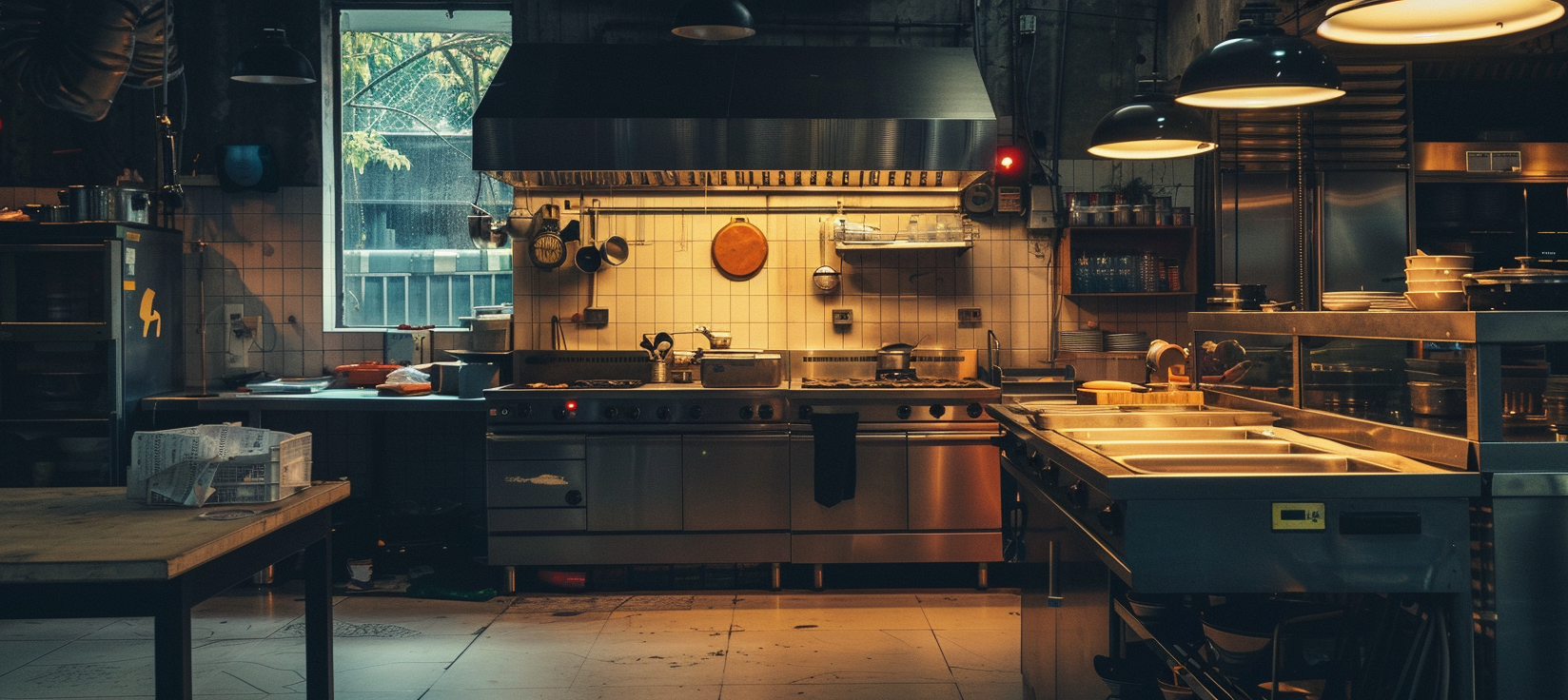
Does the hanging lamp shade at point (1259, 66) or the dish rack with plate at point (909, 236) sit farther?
the dish rack with plate at point (909, 236)

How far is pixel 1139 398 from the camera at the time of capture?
3324 millimetres

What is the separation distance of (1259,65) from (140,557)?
Answer: 2670 mm

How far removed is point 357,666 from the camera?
148 inches

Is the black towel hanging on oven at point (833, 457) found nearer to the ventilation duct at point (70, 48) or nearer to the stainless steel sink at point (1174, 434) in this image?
the stainless steel sink at point (1174, 434)

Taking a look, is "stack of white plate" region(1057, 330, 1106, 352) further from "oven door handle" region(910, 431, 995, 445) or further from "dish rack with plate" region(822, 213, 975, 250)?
"oven door handle" region(910, 431, 995, 445)

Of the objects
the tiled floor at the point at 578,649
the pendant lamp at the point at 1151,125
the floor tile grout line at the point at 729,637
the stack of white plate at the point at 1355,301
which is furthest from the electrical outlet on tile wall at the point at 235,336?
the stack of white plate at the point at 1355,301

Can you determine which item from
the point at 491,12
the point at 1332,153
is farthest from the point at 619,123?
the point at 1332,153

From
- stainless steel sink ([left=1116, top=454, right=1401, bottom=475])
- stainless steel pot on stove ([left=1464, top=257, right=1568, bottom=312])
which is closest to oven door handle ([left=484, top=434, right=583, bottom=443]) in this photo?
stainless steel sink ([left=1116, top=454, right=1401, bottom=475])

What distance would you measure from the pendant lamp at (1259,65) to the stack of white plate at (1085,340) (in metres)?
2.64

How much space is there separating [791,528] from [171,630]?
3.06 m

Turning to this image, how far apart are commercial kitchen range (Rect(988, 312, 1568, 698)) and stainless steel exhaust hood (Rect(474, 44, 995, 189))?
2579mm

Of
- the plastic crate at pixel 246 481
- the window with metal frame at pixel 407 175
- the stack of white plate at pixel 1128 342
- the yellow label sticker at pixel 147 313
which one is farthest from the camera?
the window with metal frame at pixel 407 175

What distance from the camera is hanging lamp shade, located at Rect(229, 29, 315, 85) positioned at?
461cm

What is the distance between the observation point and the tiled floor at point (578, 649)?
3547 millimetres
